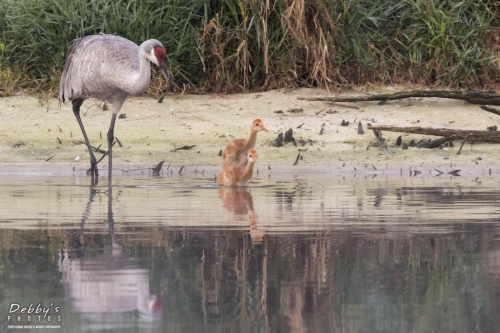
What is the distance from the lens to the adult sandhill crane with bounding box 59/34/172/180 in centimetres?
1062

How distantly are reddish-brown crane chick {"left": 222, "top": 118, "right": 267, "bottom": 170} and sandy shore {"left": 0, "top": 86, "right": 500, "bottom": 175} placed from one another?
0.58 metres

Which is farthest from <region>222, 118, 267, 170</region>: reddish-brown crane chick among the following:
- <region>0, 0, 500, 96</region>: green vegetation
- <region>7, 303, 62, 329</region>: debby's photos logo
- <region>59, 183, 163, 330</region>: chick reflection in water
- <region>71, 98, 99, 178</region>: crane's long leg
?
<region>7, 303, 62, 329</region>: debby's photos logo

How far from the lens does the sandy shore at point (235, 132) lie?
10.9 meters

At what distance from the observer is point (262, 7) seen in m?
12.4

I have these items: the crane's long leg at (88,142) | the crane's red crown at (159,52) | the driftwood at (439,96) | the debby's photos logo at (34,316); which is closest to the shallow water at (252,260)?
the debby's photos logo at (34,316)

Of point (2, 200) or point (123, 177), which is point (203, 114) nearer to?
point (123, 177)

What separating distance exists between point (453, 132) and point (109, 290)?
699 cm

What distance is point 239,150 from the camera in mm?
10344

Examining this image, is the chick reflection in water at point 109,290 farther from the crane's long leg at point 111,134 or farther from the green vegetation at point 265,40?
the green vegetation at point 265,40

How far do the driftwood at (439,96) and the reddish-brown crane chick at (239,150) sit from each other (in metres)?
1.83

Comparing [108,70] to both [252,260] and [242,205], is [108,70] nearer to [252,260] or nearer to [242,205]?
[242,205]

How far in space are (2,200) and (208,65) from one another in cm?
499

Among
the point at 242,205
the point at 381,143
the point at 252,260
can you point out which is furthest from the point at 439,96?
the point at 252,260

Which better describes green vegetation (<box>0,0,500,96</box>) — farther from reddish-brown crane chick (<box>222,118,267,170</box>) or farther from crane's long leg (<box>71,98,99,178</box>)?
reddish-brown crane chick (<box>222,118,267,170</box>)
